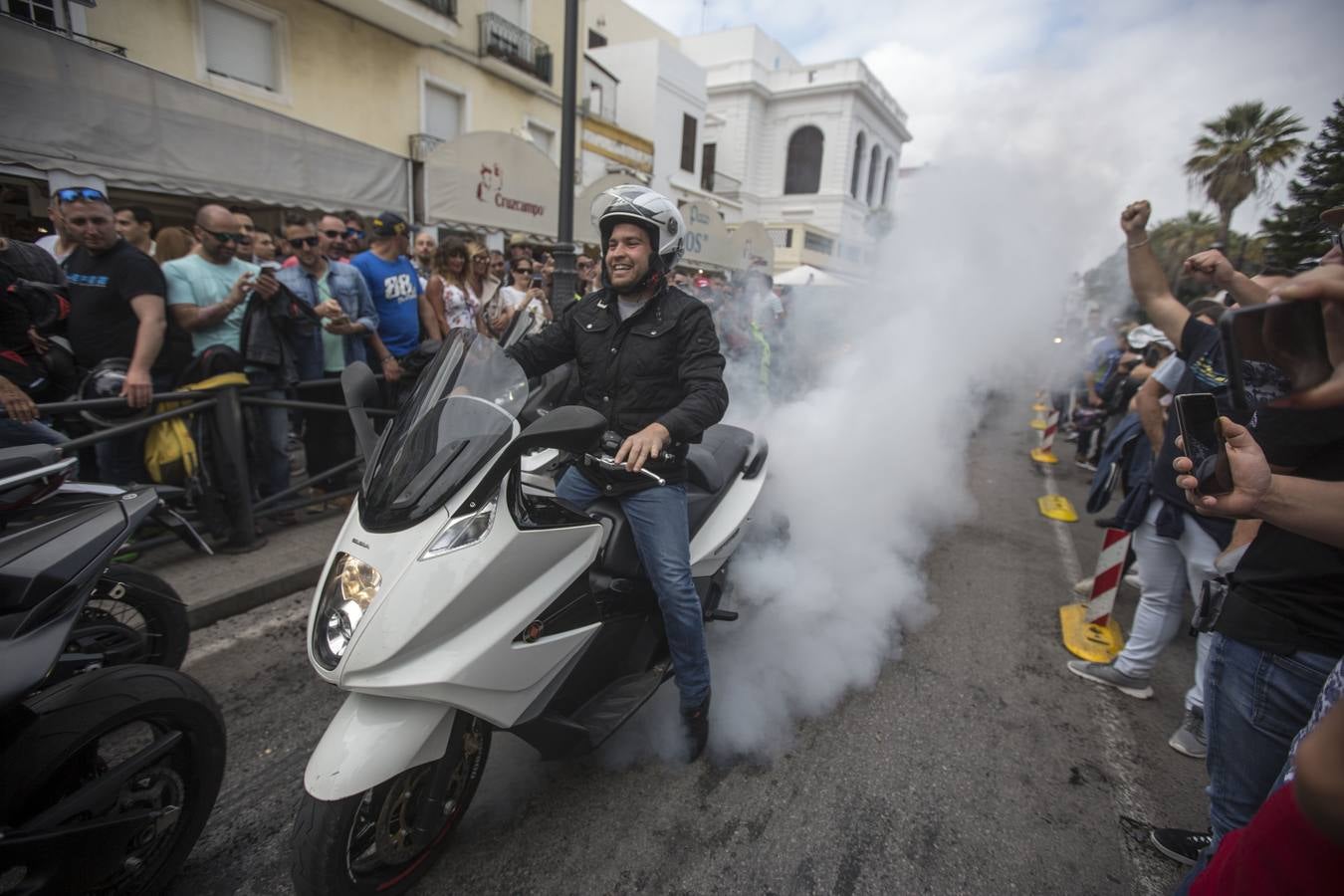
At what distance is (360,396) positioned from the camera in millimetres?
1959

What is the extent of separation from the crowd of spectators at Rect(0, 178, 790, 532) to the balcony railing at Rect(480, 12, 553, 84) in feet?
34.6

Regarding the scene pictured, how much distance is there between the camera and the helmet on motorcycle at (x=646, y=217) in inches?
92.4

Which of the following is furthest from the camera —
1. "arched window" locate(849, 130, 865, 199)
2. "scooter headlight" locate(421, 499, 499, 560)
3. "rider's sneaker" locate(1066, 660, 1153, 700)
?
"arched window" locate(849, 130, 865, 199)

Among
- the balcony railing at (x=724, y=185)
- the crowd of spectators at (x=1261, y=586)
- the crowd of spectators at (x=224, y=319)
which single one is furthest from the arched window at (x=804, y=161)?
the crowd of spectators at (x=1261, y=586)

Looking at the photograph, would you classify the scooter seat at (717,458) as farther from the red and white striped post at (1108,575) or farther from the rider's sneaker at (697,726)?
the red and white striped post at (1108,575)

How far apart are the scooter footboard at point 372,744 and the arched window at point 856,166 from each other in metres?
39.4

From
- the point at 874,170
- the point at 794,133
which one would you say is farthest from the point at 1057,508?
the point at 874,170

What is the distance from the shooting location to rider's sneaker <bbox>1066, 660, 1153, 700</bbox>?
3258mm

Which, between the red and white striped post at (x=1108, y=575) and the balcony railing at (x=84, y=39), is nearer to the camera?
the red and white striped post at (x=1108, y=575)

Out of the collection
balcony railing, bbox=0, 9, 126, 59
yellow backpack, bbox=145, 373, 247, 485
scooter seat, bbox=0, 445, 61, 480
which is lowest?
yellow backpack, bbox=145, 373, 247, 485

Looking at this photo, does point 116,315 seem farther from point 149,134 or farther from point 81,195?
point 149,134

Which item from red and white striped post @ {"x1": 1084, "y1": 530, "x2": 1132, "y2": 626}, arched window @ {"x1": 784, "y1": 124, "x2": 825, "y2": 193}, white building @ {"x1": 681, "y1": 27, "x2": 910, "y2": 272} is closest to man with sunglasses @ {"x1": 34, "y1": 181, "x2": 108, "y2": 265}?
red and white striped post @ {"x1": 1084, "y1": 530, "x2": 1132, "y2": 626}

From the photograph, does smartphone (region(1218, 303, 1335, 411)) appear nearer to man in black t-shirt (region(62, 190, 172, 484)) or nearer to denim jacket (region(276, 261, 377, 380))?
man in black t-shirt (region(62, 190, 172, 484))

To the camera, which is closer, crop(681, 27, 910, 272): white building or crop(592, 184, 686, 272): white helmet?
crop(592, 184, 686, 272): white helmet
